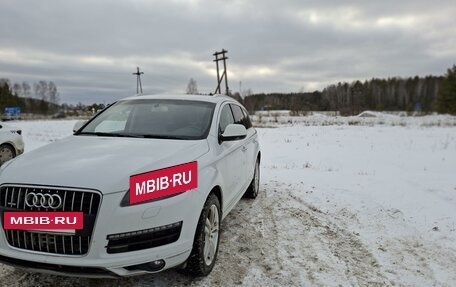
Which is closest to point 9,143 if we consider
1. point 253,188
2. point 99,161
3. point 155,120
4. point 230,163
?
point 155,120

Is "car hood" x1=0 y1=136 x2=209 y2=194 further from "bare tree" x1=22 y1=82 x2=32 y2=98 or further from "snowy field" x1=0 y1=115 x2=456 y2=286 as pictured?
"bare tree" x1=22 y1=82 x2=32 y2=98

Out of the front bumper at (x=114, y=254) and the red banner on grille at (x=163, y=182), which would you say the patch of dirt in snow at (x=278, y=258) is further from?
the red banner on grille at (x=163, y=182)

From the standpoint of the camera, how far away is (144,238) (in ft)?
8.58

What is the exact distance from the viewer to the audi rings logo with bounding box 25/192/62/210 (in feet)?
8.24

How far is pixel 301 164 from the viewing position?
9.81 metres

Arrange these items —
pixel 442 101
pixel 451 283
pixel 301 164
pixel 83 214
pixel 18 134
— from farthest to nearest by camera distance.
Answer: pixel 442 101 → pixel 301 164 → pixel 18 134 → pixel 451 283 → pixel 83 214

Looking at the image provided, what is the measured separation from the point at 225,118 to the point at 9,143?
6.84 meters

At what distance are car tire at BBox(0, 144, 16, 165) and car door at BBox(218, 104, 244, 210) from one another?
6.55 metres

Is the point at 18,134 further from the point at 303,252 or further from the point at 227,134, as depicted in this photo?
the point at 303,252

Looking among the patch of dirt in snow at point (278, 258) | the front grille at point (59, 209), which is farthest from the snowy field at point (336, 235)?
the front grille at point (59, 209)

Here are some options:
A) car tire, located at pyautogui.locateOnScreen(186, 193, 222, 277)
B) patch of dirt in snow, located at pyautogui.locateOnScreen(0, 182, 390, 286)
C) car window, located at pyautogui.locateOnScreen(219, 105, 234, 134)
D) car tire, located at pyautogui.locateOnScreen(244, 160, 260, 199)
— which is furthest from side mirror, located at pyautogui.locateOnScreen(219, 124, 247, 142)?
car tire, located at pyautogui.locateOnScreen(244, 160, 260, 199)

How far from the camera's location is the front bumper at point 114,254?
250 cm

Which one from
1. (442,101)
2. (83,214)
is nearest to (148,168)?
(83,214)

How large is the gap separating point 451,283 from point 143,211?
10.1 feet
